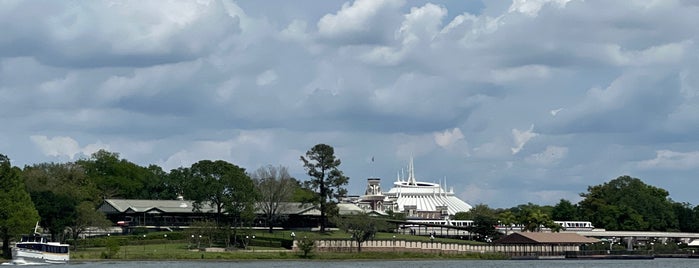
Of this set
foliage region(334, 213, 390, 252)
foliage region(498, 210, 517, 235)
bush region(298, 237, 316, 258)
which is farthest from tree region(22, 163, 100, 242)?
foliage region(498, 210, 517, 235)

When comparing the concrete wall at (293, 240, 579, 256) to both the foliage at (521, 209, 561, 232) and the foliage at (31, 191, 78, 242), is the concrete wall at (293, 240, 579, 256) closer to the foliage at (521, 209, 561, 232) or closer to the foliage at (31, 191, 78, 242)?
the foliage at (521, 209, 561, 232)

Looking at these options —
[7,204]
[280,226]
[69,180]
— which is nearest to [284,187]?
[280,226]

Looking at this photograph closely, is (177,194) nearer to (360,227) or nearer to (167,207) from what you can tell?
(167,207)

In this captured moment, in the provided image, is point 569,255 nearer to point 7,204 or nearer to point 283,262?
point 283,262

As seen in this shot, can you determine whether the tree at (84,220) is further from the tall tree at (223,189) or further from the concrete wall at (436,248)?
the concrete wall at (436,248)

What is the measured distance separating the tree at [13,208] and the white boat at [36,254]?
157 cm

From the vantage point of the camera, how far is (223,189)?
459 ft

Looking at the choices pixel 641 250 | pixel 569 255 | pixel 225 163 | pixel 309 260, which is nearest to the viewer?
pixel 309 260

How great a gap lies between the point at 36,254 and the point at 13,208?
4348 millimetres

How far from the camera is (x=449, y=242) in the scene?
14950 cm

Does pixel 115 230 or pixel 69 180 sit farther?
pixel 69 180

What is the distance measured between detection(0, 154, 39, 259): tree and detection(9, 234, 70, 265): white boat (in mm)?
1569

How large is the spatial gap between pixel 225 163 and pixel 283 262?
31.9 metres

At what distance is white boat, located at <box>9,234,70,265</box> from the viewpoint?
10138 centimetres
